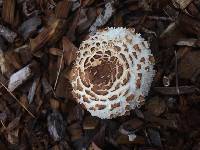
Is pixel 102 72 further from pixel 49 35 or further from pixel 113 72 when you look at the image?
pixel 49 35

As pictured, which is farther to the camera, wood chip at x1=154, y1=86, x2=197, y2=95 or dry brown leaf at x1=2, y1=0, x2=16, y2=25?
dry brown leaf at x1=2, y1=0, x2=16, y2=25

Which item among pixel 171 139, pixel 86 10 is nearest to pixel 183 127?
pixel 171 139

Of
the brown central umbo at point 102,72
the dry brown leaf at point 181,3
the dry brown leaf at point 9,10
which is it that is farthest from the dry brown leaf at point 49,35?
the dry brown leaf at point 181,3

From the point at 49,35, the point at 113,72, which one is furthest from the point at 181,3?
the point at 49,35

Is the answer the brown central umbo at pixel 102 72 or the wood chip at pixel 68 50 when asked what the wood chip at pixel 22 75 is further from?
the brown central umbo at pixel 102 72

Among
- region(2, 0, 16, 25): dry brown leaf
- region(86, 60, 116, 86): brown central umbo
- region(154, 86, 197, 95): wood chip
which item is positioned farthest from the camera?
region(2, 0, 16, 25): dry brown leaf

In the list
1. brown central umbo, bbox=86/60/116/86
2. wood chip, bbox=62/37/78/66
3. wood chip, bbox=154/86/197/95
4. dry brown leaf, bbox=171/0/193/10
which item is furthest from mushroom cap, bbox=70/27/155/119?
dry brown leaf, bbox=171/0/193/10

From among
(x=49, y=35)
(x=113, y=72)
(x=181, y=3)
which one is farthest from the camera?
(x=49, y=35)

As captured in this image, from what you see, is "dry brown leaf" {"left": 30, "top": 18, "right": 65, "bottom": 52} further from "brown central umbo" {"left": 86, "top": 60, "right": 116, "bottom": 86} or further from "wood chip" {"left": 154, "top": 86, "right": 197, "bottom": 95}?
"wood chip" {"left": 154, "top": 86, "right": 197, "bottom": 95}
